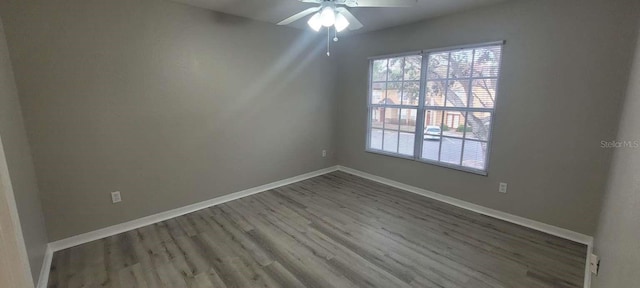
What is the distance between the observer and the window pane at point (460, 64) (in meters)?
3.15

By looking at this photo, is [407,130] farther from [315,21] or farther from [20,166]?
[20,166]

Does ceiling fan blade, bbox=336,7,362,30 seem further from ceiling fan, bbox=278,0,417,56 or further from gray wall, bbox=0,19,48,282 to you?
gray wall, bbox=0,19,48,282

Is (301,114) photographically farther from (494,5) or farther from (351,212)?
(494,5)

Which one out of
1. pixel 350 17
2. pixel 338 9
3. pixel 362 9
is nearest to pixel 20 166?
pixel 338 9

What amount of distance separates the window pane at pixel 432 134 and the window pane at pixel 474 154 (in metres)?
0.35

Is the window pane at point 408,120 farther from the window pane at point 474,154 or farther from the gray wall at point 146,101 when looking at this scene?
the gray wall at point 146,101

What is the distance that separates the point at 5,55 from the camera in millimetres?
2059

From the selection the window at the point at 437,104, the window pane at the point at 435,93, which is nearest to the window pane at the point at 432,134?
the window at the point at 437,104

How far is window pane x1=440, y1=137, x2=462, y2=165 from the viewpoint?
11.1ft

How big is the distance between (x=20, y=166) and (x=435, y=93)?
410 cm

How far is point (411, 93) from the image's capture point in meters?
3.79

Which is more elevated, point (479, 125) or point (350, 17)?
point (350, 17)

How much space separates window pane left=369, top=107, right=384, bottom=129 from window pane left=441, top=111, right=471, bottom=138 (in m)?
1.04

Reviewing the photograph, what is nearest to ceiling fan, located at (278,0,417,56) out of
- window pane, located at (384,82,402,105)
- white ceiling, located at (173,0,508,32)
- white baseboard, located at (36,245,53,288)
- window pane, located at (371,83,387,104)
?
white ceiling, located at (173,0,508,32)
